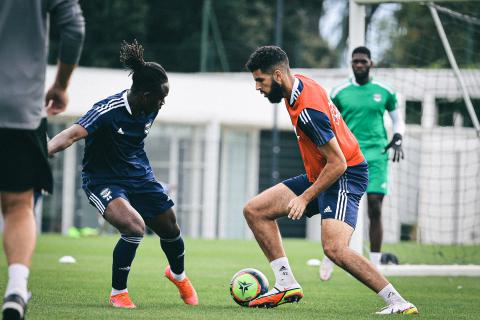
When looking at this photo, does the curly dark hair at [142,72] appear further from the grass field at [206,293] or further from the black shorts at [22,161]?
the black shorts at [22,161]

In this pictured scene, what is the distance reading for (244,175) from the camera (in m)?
27.7

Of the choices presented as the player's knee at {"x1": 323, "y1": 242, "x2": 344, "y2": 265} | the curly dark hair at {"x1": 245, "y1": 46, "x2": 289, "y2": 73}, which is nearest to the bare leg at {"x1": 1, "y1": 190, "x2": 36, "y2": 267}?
the curly dark hair at {"x1": 245, "y1": 46, "x2": 289, "y2": 73}

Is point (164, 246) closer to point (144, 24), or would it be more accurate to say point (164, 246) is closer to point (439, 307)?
point (439, 307)

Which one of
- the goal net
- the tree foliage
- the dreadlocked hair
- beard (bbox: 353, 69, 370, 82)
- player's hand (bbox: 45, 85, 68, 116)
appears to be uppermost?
the tree foliage

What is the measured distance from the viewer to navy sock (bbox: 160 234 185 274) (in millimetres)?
7961

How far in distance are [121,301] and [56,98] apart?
2295mm

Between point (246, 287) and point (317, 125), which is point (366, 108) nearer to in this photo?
point (246, 287)

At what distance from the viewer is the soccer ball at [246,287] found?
778 centimetres

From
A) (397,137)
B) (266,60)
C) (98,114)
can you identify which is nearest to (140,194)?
(98,114)

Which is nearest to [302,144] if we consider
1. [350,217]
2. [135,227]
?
[350,217]

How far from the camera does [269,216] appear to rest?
7.82 meters

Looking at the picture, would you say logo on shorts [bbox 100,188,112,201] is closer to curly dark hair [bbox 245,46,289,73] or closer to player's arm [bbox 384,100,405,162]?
curly dark hair [bbox 245,46,289,73]

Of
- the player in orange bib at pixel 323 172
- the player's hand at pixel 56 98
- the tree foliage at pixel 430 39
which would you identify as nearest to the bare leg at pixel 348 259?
the player in orange bib at pixel 323 172

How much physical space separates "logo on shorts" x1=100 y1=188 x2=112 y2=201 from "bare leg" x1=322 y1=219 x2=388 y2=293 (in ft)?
5.49
